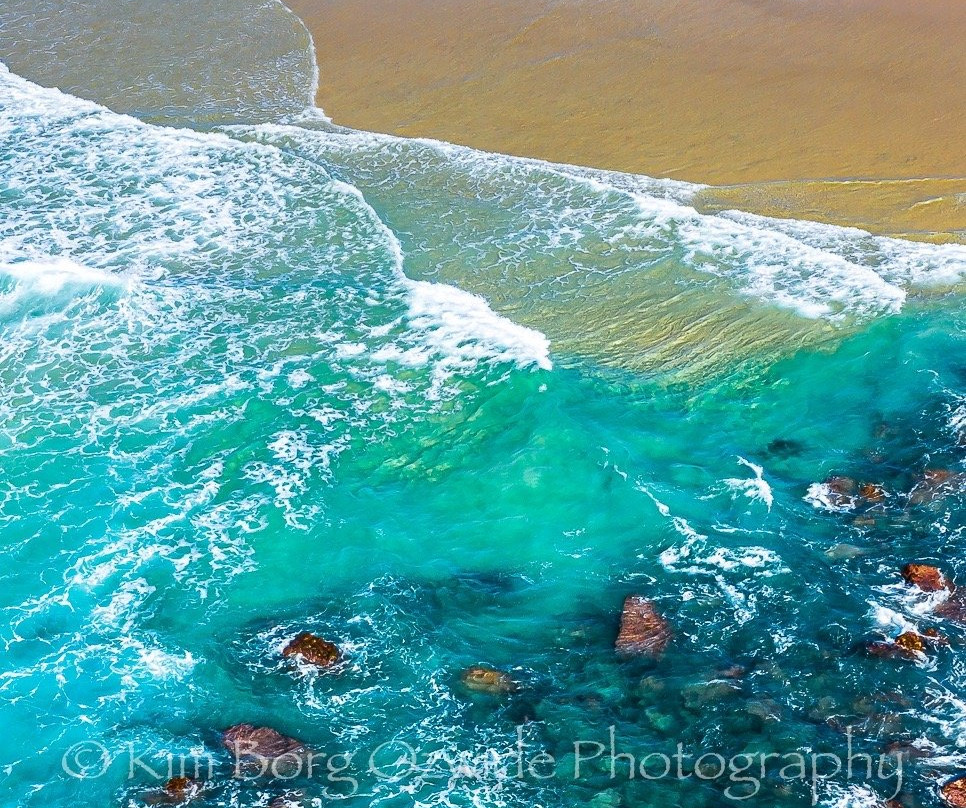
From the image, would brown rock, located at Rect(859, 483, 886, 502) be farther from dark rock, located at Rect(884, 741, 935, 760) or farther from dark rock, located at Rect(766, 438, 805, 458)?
dark rock, located at Rect(884, 741, 935, 760)

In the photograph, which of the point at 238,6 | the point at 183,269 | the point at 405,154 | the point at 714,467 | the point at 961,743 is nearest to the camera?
the point at 961,743

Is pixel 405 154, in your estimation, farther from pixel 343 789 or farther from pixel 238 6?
pixel 343 789

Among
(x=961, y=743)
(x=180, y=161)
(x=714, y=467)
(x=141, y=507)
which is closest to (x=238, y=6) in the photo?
(x=180, y=161)

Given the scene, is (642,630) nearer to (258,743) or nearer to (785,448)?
(785,448)

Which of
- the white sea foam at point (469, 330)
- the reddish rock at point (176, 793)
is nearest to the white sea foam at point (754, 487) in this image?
the white sea foam at point (469, 330)

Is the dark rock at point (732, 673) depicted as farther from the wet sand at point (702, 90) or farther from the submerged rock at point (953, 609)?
the wet sand at point (702, 90)

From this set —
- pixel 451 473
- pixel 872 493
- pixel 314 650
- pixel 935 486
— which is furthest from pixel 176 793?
pixel 935 486
